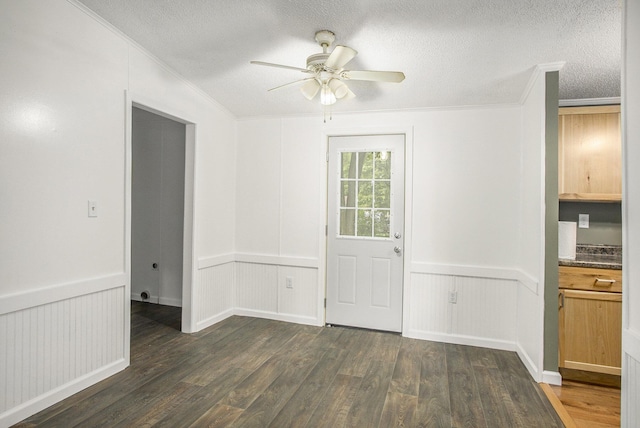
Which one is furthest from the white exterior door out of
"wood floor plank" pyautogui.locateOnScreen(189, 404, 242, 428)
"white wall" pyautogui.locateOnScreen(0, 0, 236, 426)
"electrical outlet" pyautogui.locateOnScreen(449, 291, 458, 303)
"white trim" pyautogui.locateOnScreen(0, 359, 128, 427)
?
"white trim" pyautogui.locateOnScreen(0, 359, 128, 427)

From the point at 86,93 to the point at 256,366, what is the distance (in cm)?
232

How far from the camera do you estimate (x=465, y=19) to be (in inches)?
84.4

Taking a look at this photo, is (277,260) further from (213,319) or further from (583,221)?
(583,221)

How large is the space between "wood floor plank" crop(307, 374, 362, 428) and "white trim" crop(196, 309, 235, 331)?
161cm

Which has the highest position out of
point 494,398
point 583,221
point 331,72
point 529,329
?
point 331,72

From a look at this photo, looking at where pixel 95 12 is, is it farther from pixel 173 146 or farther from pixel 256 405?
pixel 256 405

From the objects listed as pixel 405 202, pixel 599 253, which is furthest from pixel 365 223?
pixel 599 253

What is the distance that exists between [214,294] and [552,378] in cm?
313

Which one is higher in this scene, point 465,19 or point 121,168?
point 465,19

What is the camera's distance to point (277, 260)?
4098 millimetres

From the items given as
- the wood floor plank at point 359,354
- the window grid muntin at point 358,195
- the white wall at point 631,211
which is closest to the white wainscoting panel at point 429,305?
the wood floor plank at point 359,354

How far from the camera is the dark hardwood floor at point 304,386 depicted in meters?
2.18

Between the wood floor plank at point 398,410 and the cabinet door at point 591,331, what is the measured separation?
54.7 inches

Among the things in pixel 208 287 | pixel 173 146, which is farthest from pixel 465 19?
pixel 173 146
